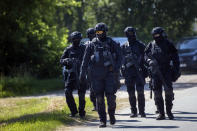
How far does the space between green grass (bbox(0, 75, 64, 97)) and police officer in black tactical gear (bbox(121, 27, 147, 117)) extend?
9345 mm

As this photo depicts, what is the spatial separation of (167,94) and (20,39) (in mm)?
13238

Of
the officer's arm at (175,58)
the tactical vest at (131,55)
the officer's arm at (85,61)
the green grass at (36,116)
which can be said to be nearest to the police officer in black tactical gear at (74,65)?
the green grass at (36,116)

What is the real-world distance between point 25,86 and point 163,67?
1138cm

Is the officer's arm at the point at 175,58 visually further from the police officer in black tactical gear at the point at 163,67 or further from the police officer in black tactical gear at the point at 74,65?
the police officer in black tactical gear at the point at 74,65

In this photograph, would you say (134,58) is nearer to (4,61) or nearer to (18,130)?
(18,130)

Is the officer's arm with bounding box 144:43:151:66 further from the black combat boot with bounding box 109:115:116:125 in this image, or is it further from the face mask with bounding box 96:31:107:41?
the black combat boot with bounding box 109:115:116:125

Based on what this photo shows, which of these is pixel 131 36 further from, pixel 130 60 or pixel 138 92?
pixel 138 92

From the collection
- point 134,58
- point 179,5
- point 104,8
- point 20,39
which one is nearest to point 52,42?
point 20,39

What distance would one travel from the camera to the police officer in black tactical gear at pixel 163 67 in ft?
33.3

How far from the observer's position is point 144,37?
35.0m

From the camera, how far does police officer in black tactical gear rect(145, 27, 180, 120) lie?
10.1 meters

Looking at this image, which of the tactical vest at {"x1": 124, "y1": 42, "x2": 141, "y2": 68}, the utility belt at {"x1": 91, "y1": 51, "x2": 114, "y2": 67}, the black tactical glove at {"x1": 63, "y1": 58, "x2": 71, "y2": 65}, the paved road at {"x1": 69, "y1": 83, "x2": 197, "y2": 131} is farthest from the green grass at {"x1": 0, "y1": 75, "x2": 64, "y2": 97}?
the utility belt at {"x1": 91, "y1": 51, "x2": 114, "y2": 67}

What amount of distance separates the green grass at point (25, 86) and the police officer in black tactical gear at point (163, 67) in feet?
33.8

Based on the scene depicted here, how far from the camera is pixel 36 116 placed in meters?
11.8
